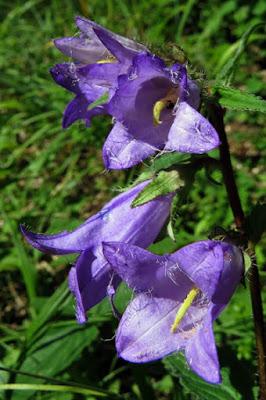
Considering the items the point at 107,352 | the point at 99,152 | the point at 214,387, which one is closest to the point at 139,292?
the point at 214,387

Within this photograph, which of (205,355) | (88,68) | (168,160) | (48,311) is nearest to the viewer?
(205,355)

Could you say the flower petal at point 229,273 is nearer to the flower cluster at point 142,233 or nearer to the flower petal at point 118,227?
the flower cluster at point 142,233

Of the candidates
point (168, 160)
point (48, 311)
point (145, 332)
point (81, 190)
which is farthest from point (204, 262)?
point (81, 190)

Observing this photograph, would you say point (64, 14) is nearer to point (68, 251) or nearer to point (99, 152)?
point (99, 152)

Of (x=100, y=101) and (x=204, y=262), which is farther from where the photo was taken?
(x=100, y=101)

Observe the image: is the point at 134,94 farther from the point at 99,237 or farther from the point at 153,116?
the point at 99,237

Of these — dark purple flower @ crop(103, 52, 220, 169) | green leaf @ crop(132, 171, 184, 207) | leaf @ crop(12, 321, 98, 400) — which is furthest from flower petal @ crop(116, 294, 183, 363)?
leaf @ crop(12, 321, 98, 400)
